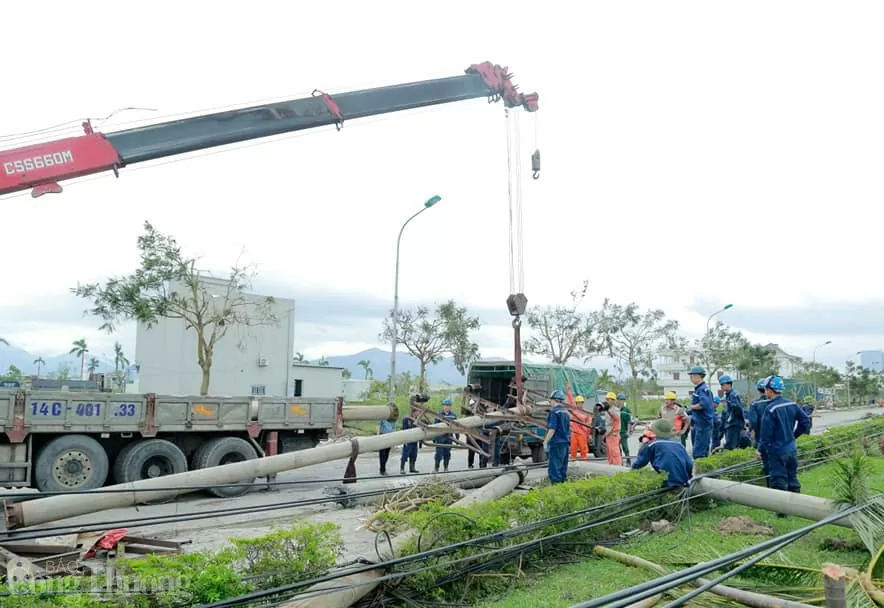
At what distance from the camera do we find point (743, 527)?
7.84 meters

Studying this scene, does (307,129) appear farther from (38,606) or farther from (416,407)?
(38,606)

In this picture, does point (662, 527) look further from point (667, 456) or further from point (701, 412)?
point (701, 412)

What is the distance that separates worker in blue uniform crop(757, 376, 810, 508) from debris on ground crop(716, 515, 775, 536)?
101cm

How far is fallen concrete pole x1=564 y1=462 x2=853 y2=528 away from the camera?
24.2ft

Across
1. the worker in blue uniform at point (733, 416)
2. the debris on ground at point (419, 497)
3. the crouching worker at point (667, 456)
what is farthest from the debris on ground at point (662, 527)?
the worker in blue uniform at point (733, 416)

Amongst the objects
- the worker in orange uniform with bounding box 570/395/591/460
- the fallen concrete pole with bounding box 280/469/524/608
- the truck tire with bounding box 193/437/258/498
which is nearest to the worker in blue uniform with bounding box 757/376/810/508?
the worker in orange uniform with bounding box 570/395/591/460

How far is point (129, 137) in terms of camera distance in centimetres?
863

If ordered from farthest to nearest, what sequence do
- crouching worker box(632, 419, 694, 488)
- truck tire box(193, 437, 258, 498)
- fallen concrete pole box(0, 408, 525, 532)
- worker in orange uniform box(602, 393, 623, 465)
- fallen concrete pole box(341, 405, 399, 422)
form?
worker in orange uniform box(602, 393, 623, 465) < fallen concrete pole box(341, 405, 399, 422) < truck tire box(193, 437, 258, 498) < crouching worker box(632, 419, 694, 488) < fallen concrete pole box(0, 408, 525, 532)

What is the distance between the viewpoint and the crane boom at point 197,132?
8.02m

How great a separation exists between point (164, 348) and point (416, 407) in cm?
2089

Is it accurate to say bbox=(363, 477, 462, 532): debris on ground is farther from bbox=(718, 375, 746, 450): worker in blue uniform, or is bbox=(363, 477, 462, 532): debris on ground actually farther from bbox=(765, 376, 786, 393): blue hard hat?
bbox=(718, 375, 746, 450): worker in blue uniform

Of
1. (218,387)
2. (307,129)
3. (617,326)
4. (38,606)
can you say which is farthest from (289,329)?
(38,606)

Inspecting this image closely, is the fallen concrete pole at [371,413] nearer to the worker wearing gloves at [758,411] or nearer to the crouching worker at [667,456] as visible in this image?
the crouching worker at [667,456]

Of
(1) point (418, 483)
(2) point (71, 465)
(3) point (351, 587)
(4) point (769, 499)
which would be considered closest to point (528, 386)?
(1) point (418, 483)
